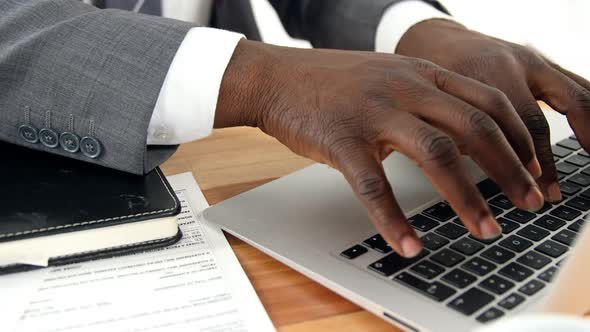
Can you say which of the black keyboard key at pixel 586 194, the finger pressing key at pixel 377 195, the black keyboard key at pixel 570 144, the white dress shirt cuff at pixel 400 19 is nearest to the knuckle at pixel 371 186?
the finger pressing key at pixel 377 195

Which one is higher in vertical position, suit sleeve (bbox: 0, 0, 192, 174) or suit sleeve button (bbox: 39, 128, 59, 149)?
suit sleeve (bbox: 0, 0, 192, 174)

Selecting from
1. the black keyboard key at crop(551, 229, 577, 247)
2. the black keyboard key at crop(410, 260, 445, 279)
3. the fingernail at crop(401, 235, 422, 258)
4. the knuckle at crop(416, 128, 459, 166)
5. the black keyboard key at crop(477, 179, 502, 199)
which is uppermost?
the knuckle at crop(416, 128, 459, 166)

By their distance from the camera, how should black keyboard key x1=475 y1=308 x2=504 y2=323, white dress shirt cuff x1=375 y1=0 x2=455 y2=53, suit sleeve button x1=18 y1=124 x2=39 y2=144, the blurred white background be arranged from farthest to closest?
1. the blurred white background
2. white dress shirt cuff x1=375 y1=0 x2=455 y2=53
3. suit sleeve button x1=18 y1=124 x2=39 y2=144
4. black keyboard key x1=475 y1=308 x2=504 y2=323

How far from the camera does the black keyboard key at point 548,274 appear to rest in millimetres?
430

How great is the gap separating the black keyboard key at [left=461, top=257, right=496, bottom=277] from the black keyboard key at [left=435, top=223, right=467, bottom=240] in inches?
1.5

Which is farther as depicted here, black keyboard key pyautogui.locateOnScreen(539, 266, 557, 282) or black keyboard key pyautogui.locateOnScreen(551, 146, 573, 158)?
black keyboard key pyautogui.locateOnScreen(551, 146, 573, 158)

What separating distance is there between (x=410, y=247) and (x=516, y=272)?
2.9 inches

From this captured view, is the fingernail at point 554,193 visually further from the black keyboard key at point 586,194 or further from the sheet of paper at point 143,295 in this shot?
the sheet of paper at point 143,295

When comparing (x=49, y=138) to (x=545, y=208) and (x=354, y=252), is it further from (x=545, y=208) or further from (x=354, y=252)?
(x=545, y=208)

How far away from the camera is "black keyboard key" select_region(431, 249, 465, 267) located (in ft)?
1.49

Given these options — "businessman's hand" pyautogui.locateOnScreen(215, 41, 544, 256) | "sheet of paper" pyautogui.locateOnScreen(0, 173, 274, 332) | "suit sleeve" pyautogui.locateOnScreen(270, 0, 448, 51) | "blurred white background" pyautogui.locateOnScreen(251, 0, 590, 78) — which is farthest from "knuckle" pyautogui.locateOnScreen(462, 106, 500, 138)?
"blurred white background" pyautogui.locateOnScreen(251, 0, 590, 78)

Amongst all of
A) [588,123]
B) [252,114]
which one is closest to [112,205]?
[252,114]

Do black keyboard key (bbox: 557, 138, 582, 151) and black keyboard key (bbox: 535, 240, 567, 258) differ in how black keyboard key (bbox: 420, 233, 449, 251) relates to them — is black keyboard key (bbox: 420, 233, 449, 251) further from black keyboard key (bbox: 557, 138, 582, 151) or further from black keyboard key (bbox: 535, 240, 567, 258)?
black keyboard key (bbox: 557, 138, 582, 151)

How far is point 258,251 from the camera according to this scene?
1.74ft
